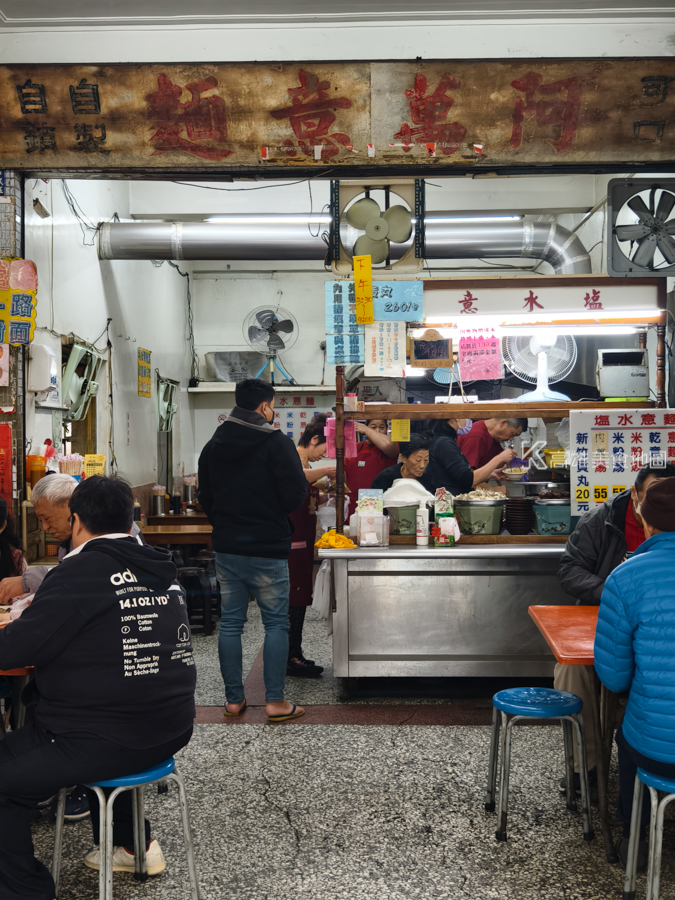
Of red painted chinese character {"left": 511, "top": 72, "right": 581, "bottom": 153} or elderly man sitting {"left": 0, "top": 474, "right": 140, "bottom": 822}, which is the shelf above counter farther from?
elderly man sitting {"left": 0, "top": 474, "right": 140, "bottom": 822}

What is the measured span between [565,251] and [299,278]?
4339 mm

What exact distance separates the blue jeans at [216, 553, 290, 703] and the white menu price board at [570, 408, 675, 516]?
191 centimetres

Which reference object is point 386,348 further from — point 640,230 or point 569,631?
point 569,631

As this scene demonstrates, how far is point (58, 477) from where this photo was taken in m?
3.21

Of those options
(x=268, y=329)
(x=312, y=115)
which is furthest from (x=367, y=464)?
(x=268, y=329)

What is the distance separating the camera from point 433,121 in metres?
4.06

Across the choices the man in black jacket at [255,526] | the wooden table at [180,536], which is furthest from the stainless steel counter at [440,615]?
the wooden table at [180,536]

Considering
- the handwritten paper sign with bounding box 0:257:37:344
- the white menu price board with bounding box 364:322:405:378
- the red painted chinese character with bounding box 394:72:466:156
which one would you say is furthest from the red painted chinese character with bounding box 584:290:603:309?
the handwritten paper sign with bounding box 0:257:37:344

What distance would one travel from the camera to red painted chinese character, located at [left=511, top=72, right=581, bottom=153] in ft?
13.1

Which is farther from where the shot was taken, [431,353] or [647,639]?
[431,353]

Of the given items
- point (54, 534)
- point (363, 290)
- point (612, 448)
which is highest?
point (363, 290)

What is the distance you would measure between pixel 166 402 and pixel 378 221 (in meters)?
4.86

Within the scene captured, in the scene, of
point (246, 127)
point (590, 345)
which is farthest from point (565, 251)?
point (246, 127)

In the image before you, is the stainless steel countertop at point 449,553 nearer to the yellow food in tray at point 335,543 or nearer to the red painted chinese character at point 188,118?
the yellow food in tray at point 335,543
